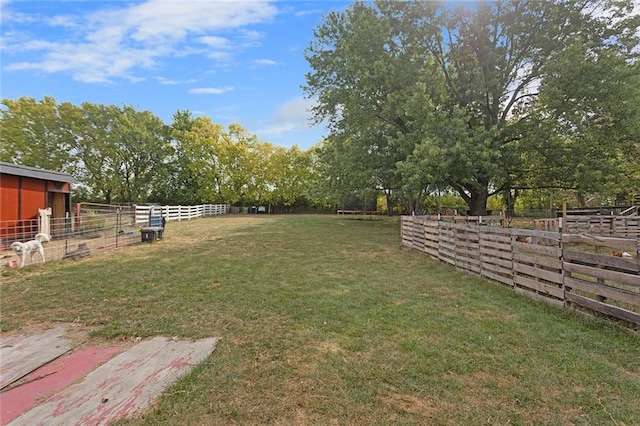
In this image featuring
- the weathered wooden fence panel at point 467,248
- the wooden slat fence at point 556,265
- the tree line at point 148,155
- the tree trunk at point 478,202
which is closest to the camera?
the wooden slat fence at point 556,265

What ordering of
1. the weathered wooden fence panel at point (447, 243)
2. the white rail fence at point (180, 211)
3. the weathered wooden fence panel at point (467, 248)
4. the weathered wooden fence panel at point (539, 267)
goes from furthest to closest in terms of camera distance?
the white rail fence at point (180, 211)
the weathered wooden fence panel at point (447, 243)
the weathered wooden fence panel at point (467, 248)
the weathered wooden fence panel at point (539, 267)

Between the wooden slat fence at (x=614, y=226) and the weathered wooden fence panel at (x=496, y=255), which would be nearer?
the weathered wooden fence panel at (x=496, y=255)

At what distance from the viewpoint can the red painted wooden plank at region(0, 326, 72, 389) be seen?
9.29ft

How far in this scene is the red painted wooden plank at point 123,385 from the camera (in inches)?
87.7

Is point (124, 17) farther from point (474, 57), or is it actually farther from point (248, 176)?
point (248, 176)

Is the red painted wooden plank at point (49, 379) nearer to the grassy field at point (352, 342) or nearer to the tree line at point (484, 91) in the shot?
the grassy field at point (352, 342)

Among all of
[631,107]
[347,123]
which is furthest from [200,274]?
[631,107]

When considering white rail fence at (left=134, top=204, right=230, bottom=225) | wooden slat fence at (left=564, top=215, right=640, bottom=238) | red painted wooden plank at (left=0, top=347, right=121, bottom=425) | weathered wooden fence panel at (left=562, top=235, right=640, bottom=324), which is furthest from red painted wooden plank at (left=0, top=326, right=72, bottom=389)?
wooden slat fence at (left=564, top=215, right=640, bottom=238)

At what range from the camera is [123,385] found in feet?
8.57

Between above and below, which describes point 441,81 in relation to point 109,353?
above

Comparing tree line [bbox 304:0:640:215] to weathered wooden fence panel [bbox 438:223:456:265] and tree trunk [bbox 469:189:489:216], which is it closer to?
tree trunk [bbox 469:189:489:216]

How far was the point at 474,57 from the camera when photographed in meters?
14.3

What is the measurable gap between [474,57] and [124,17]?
44.8 feet

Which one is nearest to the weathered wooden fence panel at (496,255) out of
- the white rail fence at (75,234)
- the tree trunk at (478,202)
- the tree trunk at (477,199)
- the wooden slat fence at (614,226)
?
the wooden slat fence at (614,226)
